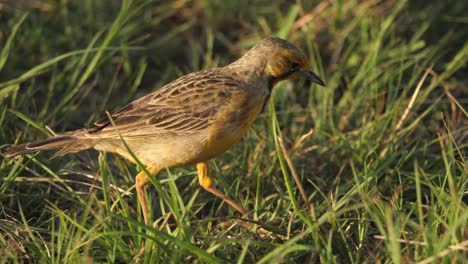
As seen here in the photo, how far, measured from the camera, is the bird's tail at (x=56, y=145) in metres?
4.80

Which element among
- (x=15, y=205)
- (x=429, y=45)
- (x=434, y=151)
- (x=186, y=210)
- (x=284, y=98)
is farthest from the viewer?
(x=429, y=45)

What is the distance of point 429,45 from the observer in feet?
24.0

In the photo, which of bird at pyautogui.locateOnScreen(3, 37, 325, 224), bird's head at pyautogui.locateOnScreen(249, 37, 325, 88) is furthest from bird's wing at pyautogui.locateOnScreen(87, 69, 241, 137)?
bird's head at pyautogui.locateOnScreen(249, 37, 325, 88)

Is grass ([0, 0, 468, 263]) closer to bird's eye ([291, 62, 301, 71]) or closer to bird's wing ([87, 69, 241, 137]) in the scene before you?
bird's wing ([87, 69, 241, 137])

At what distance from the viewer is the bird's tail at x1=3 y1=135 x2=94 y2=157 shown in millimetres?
4805

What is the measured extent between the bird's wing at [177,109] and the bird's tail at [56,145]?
0.32 ft

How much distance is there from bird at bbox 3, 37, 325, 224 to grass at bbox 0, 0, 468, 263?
0.58 feet

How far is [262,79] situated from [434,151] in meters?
1.59

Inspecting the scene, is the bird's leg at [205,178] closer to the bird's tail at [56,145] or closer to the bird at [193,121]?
the bird at [193,121]

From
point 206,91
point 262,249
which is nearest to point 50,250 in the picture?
point 262,249

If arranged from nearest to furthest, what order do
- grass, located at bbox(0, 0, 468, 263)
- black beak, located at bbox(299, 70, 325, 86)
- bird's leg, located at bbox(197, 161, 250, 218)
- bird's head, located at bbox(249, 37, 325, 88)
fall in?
grass, located at bbox(0, 0, 468, 263) < bird's leg, located at bbox(197, 161, 250, 218) < bird's head, located at bbox(249, 37, 325, 88) < black beak, located at bbox(299, 70, 325, 86)

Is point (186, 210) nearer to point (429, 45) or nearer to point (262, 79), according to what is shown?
point (262, 79)

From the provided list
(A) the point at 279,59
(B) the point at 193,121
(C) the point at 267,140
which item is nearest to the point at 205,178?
(B) the point at 193,121

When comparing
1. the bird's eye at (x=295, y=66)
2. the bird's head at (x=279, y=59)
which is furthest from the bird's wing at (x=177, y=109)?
the bird's eye at (x=295, y=66)
